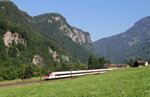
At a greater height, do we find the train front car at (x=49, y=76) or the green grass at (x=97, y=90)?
the train front car at (x=49, y=76)

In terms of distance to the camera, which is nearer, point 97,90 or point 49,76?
point 97,90

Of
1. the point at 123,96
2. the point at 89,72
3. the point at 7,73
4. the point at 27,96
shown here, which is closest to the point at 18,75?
the point at 7,73

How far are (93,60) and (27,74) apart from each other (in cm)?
8307

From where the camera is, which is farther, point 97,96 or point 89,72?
point 89,72

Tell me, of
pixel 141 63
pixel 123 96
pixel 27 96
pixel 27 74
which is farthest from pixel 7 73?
pixel 123 96

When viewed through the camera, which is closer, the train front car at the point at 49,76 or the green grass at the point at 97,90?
the green grass at the point at 97,90

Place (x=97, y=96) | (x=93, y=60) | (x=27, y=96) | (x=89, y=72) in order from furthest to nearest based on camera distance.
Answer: (x=93, y=60) → (x=89, y=72) → (x=27, y=96) → (x=97, y=96)

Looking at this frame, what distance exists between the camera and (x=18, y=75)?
351 feet

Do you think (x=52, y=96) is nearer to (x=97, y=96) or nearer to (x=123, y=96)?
(x=97, y=96)

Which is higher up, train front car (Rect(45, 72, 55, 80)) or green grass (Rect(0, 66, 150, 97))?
train front car (Rect(45, 72, 55, 80))

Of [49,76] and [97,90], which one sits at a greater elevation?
[49,76]

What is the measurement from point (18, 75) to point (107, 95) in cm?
9581

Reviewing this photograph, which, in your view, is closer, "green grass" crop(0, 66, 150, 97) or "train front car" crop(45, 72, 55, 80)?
"green grass" crop(0, 66, 150, 97)

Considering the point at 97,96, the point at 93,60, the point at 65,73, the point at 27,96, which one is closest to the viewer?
the point at 97,96
